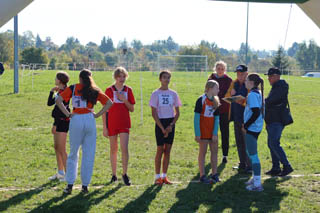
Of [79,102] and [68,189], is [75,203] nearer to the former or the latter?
[68,189]

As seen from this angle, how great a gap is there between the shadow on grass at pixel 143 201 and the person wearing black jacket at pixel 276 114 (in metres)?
2.17

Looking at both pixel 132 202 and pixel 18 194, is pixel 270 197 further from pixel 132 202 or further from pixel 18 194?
pixel 18 194

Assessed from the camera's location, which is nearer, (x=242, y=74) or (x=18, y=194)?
(x=18, y=194)

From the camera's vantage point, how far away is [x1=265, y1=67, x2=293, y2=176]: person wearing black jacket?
22.0 feet

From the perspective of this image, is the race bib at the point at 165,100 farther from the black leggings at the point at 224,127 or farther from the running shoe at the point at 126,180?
the black leggings at the point at 224,127

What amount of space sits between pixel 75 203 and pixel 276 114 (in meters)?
3.57

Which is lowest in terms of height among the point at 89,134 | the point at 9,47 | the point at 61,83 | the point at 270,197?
the point at 270,197

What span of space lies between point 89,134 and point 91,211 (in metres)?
1.08

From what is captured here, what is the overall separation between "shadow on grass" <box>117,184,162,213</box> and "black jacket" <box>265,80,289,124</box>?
2.26 meters

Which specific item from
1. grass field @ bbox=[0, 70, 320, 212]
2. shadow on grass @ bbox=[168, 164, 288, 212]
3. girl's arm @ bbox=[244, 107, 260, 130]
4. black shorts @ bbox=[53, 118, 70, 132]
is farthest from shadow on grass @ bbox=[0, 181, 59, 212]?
girl's arm @ bbox=[244, 107, 260, 130]

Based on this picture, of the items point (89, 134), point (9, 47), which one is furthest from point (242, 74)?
point (9, 47)

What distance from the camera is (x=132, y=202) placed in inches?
211

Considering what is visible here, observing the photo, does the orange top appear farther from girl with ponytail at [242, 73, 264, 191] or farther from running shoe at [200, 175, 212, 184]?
girl with ponytail at [242, 73, 264, 191]

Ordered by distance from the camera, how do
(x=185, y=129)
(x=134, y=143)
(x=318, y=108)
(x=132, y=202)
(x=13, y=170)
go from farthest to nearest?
(x=318, y=108)
(x=185, y=129)
(x=134, y=143)
(x=13, y=170)
(x=132, y=202)
